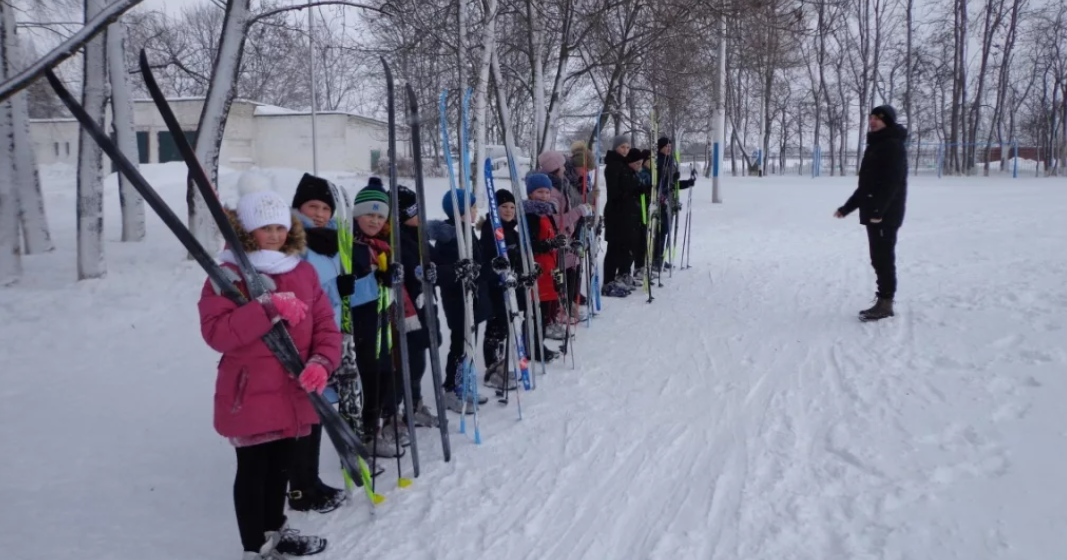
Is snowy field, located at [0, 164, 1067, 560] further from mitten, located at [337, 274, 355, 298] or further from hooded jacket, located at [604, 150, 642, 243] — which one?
mitten, located at [337, 274, 355, 298]

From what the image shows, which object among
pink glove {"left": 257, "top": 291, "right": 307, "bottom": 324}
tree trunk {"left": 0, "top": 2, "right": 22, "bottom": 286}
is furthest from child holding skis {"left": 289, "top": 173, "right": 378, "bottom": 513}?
tree trunk {"left": 0, "top": 2, "right": 22, "bottom": 286}

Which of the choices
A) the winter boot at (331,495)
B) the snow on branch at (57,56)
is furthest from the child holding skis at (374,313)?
the snow on branch at (57,56)

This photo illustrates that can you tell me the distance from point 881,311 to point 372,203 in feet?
15.3

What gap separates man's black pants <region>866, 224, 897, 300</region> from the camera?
5996 mm

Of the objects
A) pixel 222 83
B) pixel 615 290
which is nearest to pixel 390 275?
pixel 615 290

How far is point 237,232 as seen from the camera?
9.14 ft

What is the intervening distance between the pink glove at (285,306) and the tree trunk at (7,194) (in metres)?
7.26

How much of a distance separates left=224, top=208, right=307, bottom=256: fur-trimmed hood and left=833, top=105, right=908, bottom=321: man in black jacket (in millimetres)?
4788

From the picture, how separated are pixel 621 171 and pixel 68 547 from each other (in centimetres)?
579

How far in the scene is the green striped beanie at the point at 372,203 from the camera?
12.7 ft

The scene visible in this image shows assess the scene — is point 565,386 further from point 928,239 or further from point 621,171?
point 928,239

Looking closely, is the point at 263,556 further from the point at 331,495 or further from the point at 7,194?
the point at 7,194

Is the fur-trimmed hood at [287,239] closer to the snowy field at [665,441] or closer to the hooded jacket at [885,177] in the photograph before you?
the snowy field at [665,441]

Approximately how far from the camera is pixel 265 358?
109 inches
